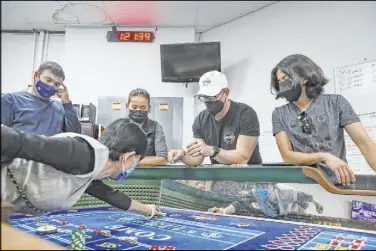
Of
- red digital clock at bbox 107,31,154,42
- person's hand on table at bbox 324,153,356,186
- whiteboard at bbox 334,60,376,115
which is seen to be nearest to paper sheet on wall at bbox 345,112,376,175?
whiteboard at bbox 334,60,376,115

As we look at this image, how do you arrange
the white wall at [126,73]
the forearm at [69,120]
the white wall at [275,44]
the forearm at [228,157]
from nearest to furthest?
the forearm at [228,157] → the forearm at [69,120] → the white wall at [275,44] → the white wall at [126,73]

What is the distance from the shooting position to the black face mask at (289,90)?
6.19 feet

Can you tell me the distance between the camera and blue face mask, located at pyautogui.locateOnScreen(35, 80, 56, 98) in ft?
6.84

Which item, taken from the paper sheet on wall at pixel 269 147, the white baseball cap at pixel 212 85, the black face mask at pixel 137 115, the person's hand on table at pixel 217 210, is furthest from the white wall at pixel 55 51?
the person's hand on table at pixel 217 210

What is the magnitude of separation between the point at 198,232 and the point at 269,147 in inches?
119

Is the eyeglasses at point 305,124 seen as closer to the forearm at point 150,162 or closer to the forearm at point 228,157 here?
the forearm at point 228,157

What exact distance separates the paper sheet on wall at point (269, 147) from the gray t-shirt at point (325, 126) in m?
2.14

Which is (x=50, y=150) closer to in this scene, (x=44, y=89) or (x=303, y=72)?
(x=44, y=89)

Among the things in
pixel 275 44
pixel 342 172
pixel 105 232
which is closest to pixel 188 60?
pixel 275 44

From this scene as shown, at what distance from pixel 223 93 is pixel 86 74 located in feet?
9.51

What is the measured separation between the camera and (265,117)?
13.9 ft

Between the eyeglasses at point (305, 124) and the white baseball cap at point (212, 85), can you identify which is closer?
the eyeglasses at point (305, 124)

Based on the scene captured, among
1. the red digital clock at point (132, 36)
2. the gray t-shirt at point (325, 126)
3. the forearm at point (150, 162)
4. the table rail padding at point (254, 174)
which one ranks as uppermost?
the red digital clock at point (132, 36)

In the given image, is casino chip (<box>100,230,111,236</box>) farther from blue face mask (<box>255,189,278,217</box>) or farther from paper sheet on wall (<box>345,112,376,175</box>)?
paper sheet on wall (<box>345,112,376,175</box>)
